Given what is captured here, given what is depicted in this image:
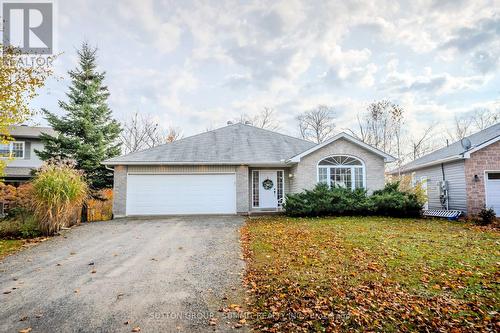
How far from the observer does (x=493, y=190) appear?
1227cm

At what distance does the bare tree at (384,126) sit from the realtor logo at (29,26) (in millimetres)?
24957

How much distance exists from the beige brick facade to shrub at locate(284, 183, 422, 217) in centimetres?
98

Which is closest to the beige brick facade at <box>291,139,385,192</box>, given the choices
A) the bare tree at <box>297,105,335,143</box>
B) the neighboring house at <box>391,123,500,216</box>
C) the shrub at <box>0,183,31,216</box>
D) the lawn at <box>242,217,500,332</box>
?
the neighboring house at <box>391,123,500,216</box>

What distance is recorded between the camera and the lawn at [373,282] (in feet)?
10.5

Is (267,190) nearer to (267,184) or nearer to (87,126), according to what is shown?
(267,184)

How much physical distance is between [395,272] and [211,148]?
461 inches

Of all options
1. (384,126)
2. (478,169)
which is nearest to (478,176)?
(478,169)

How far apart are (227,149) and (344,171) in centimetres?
638

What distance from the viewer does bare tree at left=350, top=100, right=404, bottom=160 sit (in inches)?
983

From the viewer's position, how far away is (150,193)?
1342 centimetres

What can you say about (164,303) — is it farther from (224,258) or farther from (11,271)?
(11,271)

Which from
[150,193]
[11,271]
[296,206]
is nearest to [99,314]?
[11,271]

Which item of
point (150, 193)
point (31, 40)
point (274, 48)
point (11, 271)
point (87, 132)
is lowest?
point (11, 271)

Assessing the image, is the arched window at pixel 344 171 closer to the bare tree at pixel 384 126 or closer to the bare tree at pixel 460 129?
the bare tree at pixel 384 126
